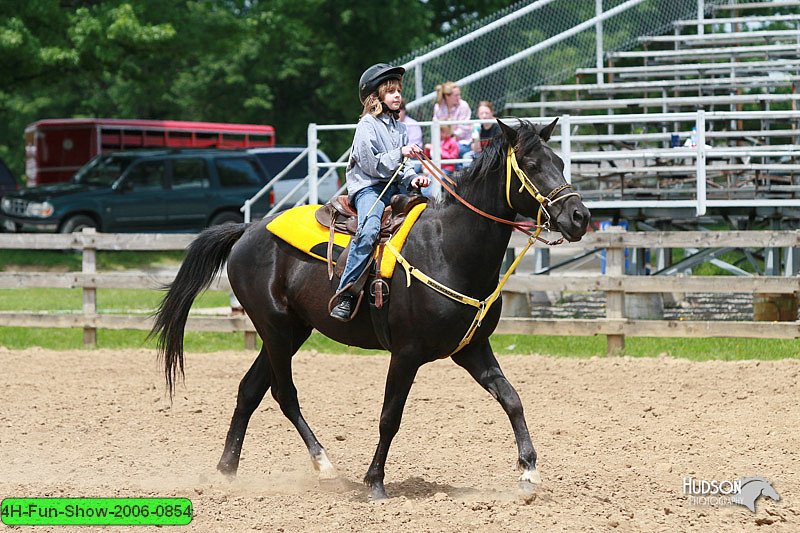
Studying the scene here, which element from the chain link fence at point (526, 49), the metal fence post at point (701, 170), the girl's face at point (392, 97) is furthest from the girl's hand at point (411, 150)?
the chain link fence at point (526, 49)

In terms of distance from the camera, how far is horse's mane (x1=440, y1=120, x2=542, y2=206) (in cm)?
625

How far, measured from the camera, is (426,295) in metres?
6.39

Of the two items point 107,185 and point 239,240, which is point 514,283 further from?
point 107,185

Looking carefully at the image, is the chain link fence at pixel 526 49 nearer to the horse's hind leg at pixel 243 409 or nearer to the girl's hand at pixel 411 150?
the horse's hind leg at pixel 243 409

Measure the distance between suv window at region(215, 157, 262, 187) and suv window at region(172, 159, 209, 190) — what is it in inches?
12.9

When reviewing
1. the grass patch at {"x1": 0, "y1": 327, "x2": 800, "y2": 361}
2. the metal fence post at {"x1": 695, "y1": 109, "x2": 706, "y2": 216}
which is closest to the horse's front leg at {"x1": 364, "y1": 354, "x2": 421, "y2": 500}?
the grass patch at {"x1": 0, "y1": 327, "x2": 800, "y2": 361}

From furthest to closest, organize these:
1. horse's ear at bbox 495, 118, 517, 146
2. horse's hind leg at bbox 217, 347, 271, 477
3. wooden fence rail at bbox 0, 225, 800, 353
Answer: wooden fence rail at bbox 0, 225, 800, 353 < horse's hind leg at bbox 217, 347, 271, 477 < horse's ear at bbox 495, 118, 517, 146

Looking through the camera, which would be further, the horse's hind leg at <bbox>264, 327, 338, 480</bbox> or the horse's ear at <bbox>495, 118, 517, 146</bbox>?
the horse's hind leg at <bbox>264, 327, 338, 480</bbox>

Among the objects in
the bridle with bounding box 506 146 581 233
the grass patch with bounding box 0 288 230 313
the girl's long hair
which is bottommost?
the grass patch with bounding box 0 288 230 313

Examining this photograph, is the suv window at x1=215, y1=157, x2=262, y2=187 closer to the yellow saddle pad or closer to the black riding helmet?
the yellow saddle pad

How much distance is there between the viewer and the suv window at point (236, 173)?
949 inches

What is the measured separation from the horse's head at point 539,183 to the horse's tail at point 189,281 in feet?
7.18

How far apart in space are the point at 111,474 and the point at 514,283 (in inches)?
237

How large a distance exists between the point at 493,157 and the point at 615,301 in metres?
5.75
